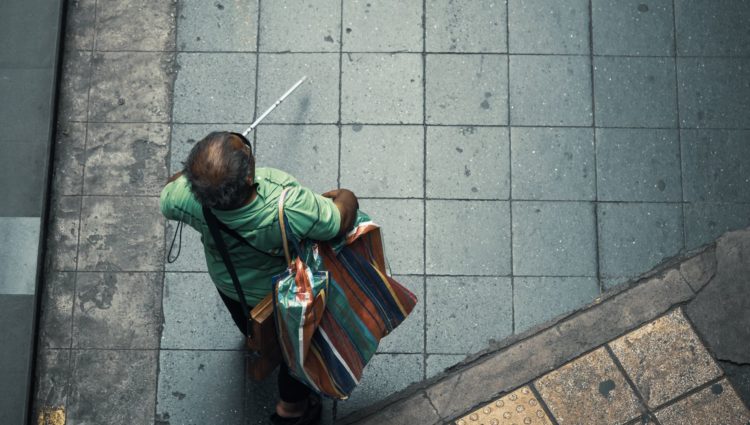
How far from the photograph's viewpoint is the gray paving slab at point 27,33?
16.9 ft

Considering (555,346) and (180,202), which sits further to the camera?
(555,346)

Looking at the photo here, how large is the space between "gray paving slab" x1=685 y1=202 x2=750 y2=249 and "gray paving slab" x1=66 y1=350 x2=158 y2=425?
3220mm

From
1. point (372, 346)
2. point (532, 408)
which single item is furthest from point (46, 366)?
point (532, 408)

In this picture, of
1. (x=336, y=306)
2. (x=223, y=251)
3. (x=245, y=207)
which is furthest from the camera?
(x=336, y=306)

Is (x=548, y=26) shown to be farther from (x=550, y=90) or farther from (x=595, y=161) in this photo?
(x=595, y=161)

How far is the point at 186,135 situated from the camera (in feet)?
16.8

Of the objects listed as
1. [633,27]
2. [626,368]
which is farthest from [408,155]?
[626,368]

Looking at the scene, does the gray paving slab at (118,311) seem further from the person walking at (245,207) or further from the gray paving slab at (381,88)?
the gray paving slab at (381,88)

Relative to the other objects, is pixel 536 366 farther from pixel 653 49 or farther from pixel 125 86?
pixel 125 86

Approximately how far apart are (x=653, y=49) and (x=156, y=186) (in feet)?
10.4

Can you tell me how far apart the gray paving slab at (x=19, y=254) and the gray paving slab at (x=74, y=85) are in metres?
0.70

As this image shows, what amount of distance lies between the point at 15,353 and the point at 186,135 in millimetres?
1593

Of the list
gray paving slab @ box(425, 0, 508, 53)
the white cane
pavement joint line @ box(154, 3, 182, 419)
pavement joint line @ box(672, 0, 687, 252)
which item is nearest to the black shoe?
pavement joint line @ box(154, 3, 182, 419)

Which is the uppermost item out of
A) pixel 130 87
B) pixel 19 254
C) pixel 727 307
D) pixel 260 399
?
pixel 130 87
